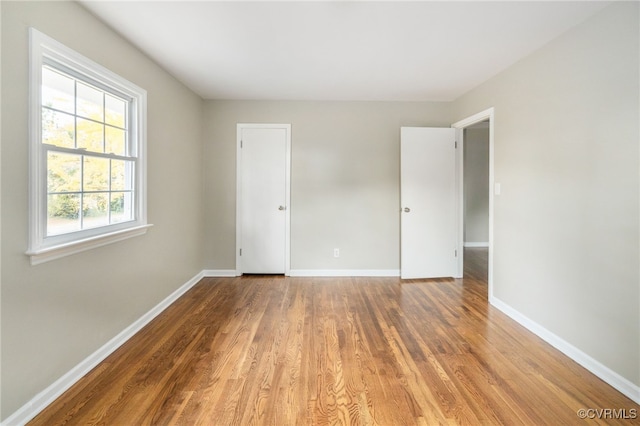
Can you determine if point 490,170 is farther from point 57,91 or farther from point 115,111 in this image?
point 57,91

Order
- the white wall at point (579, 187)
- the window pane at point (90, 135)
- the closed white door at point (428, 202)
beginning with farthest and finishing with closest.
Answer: the closed white door at point (428, 202), the window pane at point (90, 135), the white wall at point (579, 187)

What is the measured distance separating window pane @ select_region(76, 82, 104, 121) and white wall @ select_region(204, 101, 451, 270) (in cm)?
195

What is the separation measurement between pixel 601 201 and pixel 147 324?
363 cm

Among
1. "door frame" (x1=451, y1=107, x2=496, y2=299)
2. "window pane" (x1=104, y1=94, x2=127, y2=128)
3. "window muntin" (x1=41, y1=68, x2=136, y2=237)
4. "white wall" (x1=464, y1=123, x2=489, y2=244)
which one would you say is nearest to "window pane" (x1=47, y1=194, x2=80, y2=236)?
"window muntin" (x1=41, y1=68, x2=136, y2=237)

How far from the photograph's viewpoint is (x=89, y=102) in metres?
Answer: 2.11

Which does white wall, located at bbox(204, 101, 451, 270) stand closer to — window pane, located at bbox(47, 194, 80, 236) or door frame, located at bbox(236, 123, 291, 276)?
door frame, located at bbox(236, 123, 291, 276)

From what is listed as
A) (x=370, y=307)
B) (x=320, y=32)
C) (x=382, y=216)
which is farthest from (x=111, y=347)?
(x=382, y=216)

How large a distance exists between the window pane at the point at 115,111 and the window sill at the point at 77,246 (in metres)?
0.86

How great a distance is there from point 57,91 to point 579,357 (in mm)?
3872

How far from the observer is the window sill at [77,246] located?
5.36 feet

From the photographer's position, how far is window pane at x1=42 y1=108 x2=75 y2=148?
1746mm

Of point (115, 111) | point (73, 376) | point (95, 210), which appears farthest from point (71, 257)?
point (115, 111)

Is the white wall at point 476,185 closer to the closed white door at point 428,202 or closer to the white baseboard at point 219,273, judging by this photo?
the closed white door at point 428,202

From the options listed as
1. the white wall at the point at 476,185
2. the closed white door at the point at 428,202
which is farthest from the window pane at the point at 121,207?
the white wall at the point at 476,185
